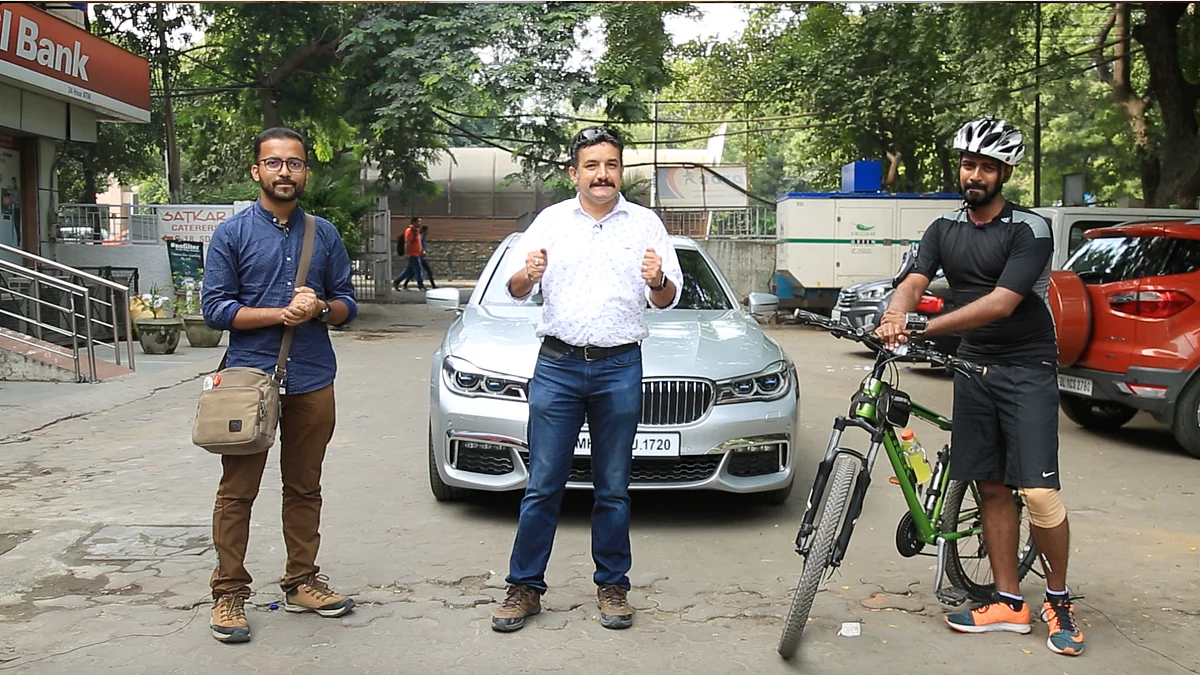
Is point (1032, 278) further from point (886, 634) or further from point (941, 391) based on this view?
point (941, 391)

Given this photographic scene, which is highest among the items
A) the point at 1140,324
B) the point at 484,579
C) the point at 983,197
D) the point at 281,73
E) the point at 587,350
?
the point at 281,73

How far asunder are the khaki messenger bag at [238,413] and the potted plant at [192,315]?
37.2 ft

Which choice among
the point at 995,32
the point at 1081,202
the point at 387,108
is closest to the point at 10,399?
the point at 387,108

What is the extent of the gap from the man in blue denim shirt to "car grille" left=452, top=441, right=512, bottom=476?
50.3 inches

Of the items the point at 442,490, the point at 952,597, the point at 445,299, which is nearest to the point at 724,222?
the point at 445,299

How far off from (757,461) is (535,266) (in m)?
2.17

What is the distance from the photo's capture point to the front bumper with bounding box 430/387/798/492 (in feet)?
18.7

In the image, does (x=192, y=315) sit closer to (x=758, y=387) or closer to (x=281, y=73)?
(x=281, y=73)

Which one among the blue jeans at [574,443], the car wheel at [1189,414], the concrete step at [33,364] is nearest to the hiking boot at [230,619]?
the blue jeans at [574,443]

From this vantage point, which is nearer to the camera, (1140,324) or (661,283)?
(661,283)

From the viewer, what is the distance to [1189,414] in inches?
319

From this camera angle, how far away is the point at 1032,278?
4117mm

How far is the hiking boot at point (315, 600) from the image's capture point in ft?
15.0

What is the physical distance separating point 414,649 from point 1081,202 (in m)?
17.0
